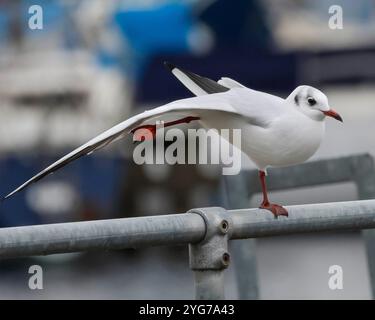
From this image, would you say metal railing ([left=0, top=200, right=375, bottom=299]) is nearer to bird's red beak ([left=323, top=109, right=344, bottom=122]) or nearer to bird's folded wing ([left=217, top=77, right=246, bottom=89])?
bird's red beak ([left=323, top=109, right=344, bottom=122])

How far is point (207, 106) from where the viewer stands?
338 cm

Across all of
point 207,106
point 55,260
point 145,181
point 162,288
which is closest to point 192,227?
point 207,106

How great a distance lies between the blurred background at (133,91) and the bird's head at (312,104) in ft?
31.9

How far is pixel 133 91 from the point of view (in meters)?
18.8

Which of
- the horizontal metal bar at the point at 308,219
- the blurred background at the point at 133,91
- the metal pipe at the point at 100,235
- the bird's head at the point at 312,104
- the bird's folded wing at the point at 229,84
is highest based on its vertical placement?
the blurred background at the point at 133,91

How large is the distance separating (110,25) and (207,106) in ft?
57.9

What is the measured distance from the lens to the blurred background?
52.1 ft

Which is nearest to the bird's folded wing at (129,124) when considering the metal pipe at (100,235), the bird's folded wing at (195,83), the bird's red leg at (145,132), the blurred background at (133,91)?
the bird's red leg at (145,132)

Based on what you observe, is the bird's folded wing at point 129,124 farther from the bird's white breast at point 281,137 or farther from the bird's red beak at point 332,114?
the bird's red beak at point 332,114

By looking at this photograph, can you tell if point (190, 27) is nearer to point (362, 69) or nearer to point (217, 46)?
point (217, 46)

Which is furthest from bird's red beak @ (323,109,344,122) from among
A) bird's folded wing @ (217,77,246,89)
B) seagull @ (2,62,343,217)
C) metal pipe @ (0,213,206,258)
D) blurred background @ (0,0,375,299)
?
blurred background @ (0,0,375,299)

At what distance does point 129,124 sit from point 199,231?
402 mm

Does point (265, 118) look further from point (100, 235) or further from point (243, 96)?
point (100, 235)

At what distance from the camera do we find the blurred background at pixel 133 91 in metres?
15.9
